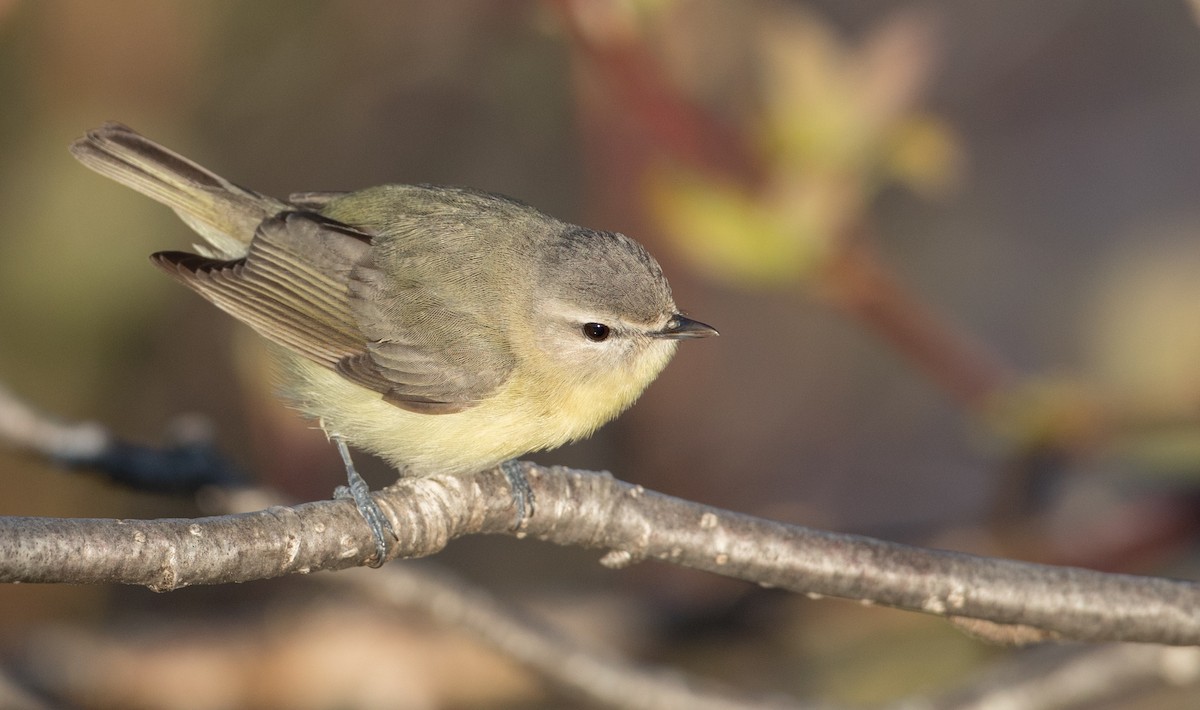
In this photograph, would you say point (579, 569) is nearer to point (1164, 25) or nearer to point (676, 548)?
point (676, 548)

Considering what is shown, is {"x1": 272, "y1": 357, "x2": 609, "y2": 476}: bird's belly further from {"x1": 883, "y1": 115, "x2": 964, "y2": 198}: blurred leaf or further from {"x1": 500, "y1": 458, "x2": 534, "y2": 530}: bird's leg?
{"x1": 883, "y1": 115, "x2": 964, "y2": 198}: blurred leaf

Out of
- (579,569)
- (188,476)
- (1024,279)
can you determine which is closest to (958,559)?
(188,476)

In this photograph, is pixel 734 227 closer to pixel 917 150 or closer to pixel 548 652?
pixel 917 150

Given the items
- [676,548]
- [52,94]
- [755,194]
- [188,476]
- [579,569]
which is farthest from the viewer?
[579,569]

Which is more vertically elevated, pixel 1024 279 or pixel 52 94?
pixel 1024 279

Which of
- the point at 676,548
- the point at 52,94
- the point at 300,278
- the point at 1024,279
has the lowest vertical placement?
the point at 676,548

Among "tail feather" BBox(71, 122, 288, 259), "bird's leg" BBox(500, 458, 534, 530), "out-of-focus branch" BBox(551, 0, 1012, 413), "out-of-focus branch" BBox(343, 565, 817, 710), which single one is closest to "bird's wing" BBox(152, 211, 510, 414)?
"tail feather" BBox(71, 122, 288, 259)

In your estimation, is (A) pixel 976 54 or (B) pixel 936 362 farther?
(A) pixel 976 54
